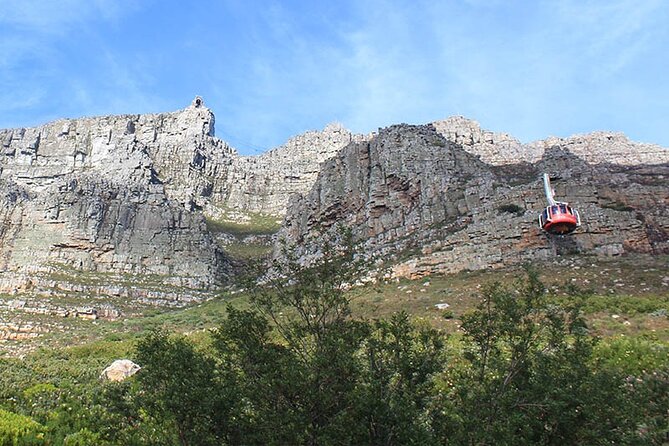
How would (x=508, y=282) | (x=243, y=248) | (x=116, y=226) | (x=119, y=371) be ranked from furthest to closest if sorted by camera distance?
1. (x=243, y=248)
2. (x=116, y=226)
3. (x=508, y=282)
4. (x=119, y=371)

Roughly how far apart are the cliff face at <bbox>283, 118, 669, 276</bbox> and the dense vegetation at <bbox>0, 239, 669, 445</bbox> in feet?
50.2

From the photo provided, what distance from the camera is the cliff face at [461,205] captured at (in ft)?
140

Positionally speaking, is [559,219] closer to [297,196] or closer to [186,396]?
[186,396]

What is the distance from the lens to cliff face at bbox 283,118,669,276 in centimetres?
4281

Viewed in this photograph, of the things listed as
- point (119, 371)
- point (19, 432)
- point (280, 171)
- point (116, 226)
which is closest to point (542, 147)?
point (280, 171)

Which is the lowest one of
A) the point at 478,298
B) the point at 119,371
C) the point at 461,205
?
the point at 119,371

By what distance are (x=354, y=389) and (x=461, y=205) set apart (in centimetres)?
4657

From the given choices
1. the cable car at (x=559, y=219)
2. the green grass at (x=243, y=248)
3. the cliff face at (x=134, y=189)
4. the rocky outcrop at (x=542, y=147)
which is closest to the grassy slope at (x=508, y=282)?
the cable car at (x=559, y=219)

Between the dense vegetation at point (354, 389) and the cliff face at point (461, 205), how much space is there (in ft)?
50.2

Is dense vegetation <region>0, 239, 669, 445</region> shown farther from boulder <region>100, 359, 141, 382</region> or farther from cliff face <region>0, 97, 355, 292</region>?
cliff face <region>0, 97, 355, 292</region>

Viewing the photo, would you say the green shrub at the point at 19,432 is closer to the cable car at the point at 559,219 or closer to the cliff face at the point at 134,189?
the cable car at the point at 559,219

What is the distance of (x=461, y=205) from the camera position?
54.9m

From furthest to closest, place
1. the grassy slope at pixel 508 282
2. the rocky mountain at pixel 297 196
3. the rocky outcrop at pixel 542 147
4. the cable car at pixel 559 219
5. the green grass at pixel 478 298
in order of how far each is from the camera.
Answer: the rocky outcrop at pixel 542 147 < the rocky mountain at pixel 297 196 < the cable car at pixel 559 219 < the green grass at pixel 478 298 < the grassy slope at pixel 508 282

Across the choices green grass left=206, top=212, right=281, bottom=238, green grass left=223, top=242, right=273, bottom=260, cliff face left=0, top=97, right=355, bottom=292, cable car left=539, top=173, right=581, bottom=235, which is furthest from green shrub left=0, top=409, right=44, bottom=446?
green grass left=206, top=212, right=281, bottom=238
